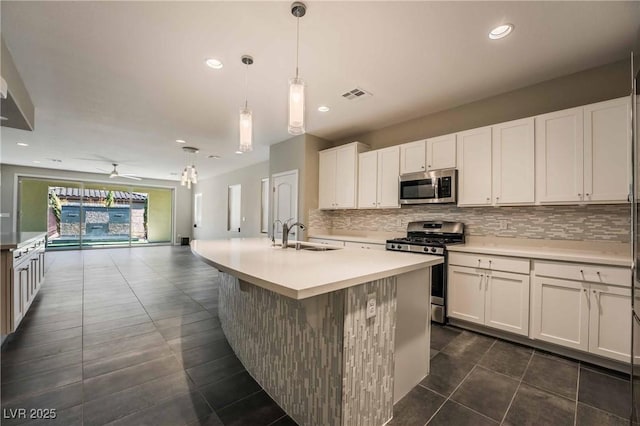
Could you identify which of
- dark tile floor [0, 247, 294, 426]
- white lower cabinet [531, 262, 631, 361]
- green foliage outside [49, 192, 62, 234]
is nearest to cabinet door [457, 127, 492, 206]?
white lower cabinet [531, 262, 631, 361]

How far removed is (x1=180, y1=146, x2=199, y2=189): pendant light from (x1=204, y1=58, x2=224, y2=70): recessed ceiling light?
3091mm

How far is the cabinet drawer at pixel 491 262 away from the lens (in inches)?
97.9

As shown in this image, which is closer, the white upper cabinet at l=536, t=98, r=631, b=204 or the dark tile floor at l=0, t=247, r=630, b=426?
the dark tile floor at l=0, t=247, r=630, b=426

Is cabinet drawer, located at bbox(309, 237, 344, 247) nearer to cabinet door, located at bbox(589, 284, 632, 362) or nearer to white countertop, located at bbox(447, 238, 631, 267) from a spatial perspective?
white countertop, located at bbox(447, 238, 631, 267)

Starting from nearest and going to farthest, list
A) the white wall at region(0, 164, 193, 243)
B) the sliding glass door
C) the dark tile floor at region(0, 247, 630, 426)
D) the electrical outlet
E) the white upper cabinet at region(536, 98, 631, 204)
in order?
the electrical outlet, the dark tile floor at region(0, 247, 630, 426), the white upper cabinet at region(536, 98, 631, 204), the white wall at region(0, 164, 193, 243), the sliding glass door

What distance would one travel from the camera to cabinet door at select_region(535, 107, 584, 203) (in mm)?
2422

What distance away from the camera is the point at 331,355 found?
1.35 metres

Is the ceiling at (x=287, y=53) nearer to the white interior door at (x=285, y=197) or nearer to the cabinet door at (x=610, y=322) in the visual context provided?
the white interior door at (x=285, y=197)

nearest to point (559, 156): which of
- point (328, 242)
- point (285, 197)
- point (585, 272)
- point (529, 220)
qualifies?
point (529, 220)

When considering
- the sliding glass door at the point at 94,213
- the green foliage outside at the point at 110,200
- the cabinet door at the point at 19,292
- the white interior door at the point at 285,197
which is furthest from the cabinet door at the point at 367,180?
the green foliage outside at the point at 110,200

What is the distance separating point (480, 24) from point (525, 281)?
222cm

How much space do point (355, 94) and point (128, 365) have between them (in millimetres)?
3411

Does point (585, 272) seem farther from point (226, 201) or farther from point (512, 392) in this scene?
point (226, 201)

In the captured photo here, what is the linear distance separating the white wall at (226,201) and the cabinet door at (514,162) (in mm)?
5403
